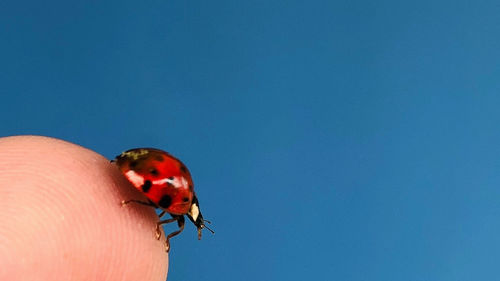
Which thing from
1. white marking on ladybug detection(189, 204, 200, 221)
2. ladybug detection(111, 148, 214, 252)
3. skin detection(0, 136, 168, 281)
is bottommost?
skin detection(0, 136, 168, 281)

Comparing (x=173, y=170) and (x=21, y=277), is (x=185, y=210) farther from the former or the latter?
(x=21, y=277)

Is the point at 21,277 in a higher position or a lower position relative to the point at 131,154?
lower

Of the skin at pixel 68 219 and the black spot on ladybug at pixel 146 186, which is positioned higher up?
the black spot on ladybug at pixel 146 186

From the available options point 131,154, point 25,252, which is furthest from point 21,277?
point 131,154

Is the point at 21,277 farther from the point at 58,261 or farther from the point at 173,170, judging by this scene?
the point at 173,170

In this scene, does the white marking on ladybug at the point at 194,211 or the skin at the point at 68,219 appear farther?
the white marking on ladybug at the point at 194,211
